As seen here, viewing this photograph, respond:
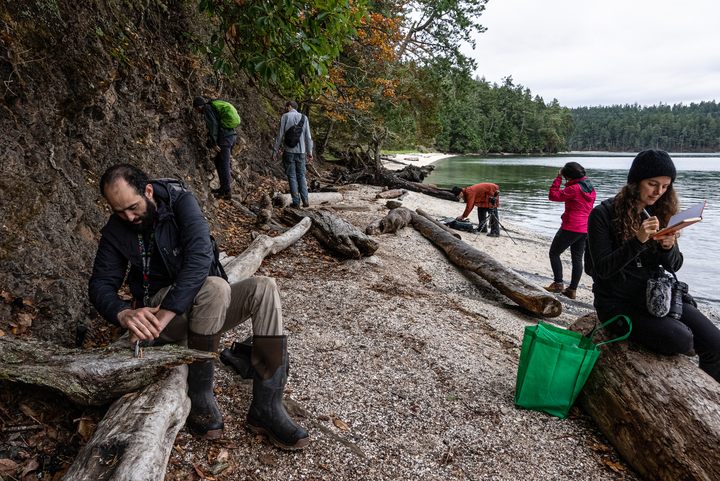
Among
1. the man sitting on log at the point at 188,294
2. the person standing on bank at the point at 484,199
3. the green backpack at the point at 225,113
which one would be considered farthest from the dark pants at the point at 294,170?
the man sitting on log at the point at 188,294

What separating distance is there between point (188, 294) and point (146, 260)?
1.48ft

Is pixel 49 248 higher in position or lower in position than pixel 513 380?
higher

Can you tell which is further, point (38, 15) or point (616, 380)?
point (38, 15)

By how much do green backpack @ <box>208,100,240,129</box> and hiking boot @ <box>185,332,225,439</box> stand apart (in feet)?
20.2

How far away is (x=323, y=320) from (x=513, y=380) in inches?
79.3

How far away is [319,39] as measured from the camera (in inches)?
181

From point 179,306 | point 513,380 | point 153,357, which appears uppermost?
point 179,306

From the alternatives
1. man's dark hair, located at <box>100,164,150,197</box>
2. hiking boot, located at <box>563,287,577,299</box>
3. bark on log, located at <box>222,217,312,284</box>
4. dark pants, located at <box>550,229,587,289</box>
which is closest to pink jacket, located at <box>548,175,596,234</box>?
dark pants, located at <box>550,229,587,289</box>

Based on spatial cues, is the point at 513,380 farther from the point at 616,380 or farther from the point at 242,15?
the point at 242,15

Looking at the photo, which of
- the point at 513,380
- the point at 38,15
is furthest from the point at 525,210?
the point at 38,15

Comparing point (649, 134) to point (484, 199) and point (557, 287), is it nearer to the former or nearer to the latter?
point (484, 199)

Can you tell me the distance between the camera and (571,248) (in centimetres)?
723

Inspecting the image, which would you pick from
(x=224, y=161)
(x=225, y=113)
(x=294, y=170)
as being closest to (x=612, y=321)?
(x=225, y=113)

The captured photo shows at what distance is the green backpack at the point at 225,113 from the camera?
806cm
